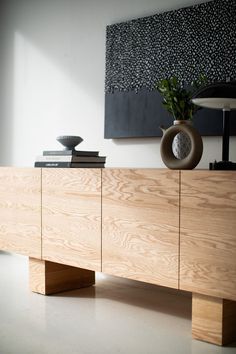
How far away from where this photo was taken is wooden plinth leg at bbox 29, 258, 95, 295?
2.83m

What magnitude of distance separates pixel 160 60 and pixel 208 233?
1256 mm

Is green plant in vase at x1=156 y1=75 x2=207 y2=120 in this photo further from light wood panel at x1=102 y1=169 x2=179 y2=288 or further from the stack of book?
the stack of book

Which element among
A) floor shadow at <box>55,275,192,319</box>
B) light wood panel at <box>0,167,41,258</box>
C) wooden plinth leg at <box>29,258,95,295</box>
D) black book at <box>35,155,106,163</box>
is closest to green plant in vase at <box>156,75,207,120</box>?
black book at <box>35,155,106,163</box>

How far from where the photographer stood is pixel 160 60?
115 inches

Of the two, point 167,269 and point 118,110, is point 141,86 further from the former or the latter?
point 167,269

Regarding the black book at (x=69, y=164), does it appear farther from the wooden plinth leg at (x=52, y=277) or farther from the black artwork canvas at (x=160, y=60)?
the wooden plinth leg at (x=52, y=277)

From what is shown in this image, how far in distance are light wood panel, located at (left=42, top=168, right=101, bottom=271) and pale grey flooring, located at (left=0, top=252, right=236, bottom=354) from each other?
0.79 ft

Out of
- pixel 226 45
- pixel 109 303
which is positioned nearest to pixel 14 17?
pixel 226 45

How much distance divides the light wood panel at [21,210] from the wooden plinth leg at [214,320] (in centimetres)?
101

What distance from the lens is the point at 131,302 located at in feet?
8.97

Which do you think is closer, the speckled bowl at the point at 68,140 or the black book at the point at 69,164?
the black book at the point at 69,164

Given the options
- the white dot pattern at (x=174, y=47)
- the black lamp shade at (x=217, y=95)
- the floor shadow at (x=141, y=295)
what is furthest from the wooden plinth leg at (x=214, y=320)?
the white dot pattern at (x=174, y=47)

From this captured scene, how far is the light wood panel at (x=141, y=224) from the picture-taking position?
85.5 inches

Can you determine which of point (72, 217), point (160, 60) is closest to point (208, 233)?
point (72, 217)
